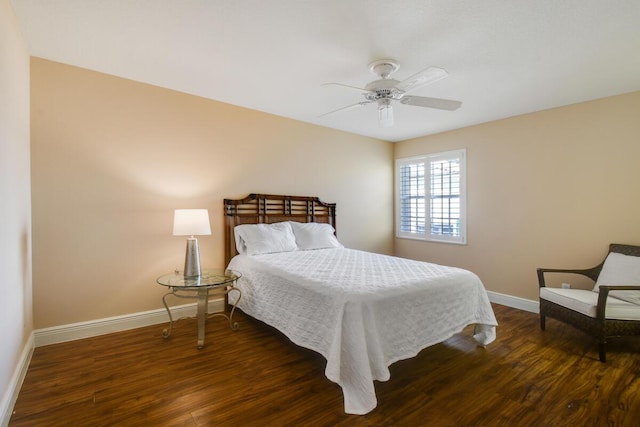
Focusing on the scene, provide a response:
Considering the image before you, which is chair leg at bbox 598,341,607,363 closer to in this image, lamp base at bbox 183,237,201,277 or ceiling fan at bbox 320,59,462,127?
ceiling fan at bbox 320,59,462,127

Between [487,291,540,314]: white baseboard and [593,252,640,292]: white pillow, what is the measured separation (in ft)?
2.46

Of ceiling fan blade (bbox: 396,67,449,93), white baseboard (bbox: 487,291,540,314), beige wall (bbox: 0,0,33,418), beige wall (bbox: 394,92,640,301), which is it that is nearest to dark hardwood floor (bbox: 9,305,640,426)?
beige wall (bbox: 0,0,33,418)

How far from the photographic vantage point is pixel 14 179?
2.13 metres

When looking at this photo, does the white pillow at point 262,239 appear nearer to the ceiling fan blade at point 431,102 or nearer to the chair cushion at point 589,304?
the ceiling fan blade at point 431,102

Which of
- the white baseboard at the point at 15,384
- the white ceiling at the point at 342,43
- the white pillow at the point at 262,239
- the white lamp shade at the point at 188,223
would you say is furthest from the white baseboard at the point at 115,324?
the white ceiling at the point at 342,43

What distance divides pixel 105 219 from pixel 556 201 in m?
5.04

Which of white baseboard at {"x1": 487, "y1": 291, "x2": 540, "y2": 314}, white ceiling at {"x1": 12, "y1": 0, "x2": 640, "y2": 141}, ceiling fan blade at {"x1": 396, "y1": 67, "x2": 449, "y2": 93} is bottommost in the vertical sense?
white baseboard at {"x1": 487, "y1": 291, "x2": 540, "y2": 314}

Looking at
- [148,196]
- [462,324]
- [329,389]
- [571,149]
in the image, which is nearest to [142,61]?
[148,196]

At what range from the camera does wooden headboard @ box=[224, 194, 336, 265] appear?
3744mm

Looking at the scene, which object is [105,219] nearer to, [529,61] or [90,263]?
[90,263]

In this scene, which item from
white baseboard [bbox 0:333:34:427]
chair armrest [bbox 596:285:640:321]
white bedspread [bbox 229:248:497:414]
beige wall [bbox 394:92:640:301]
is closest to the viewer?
white baseboard [bbox 0:333:34:427]

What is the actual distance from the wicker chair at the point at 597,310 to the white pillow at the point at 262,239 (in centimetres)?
282

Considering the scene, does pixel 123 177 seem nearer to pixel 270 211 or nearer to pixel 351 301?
pixel 270 211

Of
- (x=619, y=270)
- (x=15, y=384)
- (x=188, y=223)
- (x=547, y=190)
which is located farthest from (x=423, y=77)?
(x=15, y=384)
